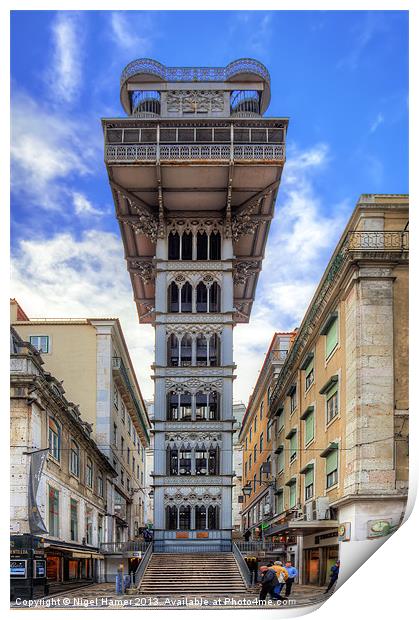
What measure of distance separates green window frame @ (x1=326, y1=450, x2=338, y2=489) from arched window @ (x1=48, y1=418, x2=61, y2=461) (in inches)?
172

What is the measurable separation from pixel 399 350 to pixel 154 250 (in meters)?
10.6

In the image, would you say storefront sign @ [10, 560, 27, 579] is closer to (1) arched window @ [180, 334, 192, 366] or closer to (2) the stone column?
(2) the stone column

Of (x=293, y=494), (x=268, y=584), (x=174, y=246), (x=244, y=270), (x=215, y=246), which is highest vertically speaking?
(x=215, y=246)

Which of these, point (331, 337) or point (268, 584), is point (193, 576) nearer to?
point (268, 584)

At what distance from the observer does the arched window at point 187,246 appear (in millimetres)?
22267

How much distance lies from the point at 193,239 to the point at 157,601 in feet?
39.7

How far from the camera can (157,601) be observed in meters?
12.1

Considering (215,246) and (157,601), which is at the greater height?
(215,246)

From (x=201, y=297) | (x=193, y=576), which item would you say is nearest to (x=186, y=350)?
(x=201, y=297)

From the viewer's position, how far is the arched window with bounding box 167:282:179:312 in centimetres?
2508

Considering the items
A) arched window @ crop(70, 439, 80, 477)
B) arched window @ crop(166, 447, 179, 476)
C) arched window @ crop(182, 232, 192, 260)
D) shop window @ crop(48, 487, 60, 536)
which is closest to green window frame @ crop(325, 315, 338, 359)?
arched window @ crop(70, 439, 80, 477)

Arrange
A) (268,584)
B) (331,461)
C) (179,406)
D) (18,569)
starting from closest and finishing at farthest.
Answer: (18,569) < (268,584) < (331,461) < (179,406)

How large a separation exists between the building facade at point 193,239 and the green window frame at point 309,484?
4.13 m
